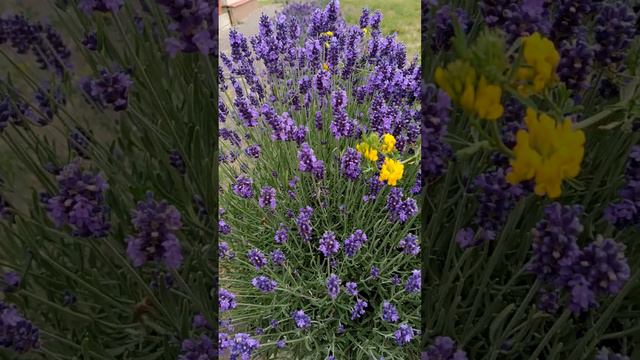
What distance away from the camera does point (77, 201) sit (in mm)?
761

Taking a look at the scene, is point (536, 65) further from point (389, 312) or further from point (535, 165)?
point (389, 312)

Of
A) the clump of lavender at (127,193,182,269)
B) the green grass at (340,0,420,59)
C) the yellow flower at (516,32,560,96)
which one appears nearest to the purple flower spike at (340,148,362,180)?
the clump of lavender at (127,193,182,269)

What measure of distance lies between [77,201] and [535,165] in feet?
1.92

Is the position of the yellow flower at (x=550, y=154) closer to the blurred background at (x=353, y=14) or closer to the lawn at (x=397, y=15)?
the blurred background at (x=353, y=14)

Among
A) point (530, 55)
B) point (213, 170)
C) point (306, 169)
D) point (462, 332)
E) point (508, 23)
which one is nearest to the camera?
point (530, 55)

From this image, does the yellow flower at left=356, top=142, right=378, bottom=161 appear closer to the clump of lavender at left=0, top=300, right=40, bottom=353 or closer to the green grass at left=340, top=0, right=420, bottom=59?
the clump of lavender at left=0, top=300, right=40, bottom=353

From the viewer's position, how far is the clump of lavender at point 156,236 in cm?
74

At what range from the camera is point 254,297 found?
6.13 feet

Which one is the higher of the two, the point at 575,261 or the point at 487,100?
the point at 487,100

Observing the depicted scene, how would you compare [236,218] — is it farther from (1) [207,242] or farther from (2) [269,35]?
(1) [207,242]

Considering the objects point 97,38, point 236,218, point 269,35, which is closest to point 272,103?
point 269,35

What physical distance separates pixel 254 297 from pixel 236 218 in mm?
322

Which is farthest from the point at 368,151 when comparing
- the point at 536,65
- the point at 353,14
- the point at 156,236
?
the point at 353,14

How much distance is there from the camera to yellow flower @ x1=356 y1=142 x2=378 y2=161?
1.73 meters
